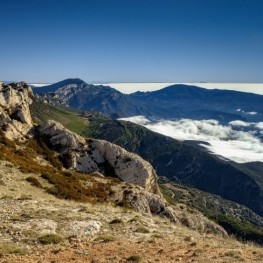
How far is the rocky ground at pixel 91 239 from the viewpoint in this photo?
22.8 metres

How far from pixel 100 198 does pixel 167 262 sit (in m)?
30.8

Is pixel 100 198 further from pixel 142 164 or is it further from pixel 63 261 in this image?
pixel 63 261

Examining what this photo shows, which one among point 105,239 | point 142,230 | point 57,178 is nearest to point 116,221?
point 142,230

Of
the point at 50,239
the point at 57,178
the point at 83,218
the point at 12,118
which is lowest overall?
Answer: the point at 57,178

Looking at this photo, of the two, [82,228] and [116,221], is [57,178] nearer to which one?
[116,221]

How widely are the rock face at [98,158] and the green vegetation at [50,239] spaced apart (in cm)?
4619

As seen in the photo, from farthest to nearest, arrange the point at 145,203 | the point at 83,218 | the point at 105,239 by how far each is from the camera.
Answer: the point at 145,203 → the point at 83,218 → the point at 105,239

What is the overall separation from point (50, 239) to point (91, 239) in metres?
3.07

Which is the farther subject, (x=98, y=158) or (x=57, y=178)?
(x=98, y=158)

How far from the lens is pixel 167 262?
22406mm

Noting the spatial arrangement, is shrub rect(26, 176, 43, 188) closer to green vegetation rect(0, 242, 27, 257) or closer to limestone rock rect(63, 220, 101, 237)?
limestone rock rect(63, 220, 101, 237)

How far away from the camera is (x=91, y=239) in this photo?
26547 millimetres

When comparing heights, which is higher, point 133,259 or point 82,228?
point 133,259

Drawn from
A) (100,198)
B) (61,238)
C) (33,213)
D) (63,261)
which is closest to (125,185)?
(100,198)
